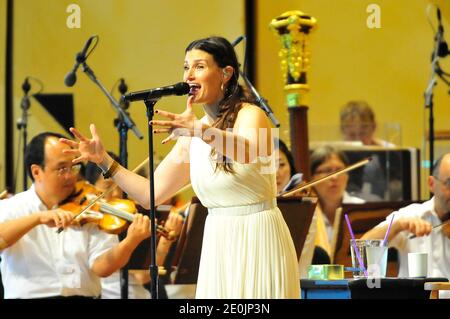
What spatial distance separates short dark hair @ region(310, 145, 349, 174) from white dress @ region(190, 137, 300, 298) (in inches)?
93.0

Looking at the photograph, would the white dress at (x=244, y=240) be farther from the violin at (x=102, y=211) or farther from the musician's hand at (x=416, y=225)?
the violin at (x=102, y=211)

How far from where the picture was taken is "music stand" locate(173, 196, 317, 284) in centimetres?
389

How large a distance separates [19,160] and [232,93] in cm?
373

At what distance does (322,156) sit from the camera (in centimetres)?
531

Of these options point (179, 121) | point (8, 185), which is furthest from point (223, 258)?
point (8, 185)

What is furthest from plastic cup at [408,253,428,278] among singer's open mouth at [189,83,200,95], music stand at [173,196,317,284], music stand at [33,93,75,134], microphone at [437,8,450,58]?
music stand at [33,93,75,134]

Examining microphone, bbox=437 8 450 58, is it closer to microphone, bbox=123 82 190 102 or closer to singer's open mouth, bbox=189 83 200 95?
singer's open mouth, bbox=189 83 200 95

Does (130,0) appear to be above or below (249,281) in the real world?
above

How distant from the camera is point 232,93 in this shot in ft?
9.93

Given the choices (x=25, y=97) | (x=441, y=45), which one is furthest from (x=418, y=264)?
(x=25, y=97)

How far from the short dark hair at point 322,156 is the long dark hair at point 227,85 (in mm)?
2258

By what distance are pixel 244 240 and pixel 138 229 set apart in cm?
127

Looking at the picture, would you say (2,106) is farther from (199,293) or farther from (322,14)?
(199,293)

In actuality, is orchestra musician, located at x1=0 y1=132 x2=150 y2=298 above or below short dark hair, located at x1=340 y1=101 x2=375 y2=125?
below
